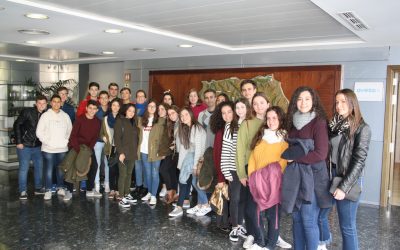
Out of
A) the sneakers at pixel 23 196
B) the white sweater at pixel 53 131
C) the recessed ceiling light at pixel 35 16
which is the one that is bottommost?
the sneakers at pixel 23 196

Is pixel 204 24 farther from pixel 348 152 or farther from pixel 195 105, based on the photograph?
pixel 348 152

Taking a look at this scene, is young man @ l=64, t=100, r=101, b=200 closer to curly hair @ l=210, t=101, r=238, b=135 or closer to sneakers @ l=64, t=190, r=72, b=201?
sneakers @ l=64, t=190, r=72, b=201

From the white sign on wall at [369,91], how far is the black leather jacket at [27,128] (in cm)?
491

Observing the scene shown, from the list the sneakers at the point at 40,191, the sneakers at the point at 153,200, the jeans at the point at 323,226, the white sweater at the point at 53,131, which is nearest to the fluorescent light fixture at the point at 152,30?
the white sweater at the point at 53,131

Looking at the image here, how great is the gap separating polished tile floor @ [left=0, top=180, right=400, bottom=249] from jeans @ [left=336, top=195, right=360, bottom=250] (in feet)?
2.71

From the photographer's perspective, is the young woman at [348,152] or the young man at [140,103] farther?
the young man at [140,103]

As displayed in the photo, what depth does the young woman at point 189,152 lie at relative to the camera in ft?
14.5

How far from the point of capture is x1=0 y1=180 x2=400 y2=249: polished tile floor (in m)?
3.71

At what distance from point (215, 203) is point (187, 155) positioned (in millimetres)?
835

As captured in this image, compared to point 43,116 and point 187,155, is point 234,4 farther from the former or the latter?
point 43,116

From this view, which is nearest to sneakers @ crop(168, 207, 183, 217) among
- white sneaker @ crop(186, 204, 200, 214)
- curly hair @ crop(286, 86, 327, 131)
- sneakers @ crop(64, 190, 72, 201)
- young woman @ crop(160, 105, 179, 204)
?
white sneaker @ crop(186, 204, 200, 214)

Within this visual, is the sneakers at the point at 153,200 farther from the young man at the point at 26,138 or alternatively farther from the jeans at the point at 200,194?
the young man at the point at 26,138

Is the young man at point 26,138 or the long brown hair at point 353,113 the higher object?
the long brown hair at point 353,113

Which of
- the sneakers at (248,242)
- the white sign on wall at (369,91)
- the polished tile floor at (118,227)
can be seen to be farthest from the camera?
the white sign on wall at (369,91)
